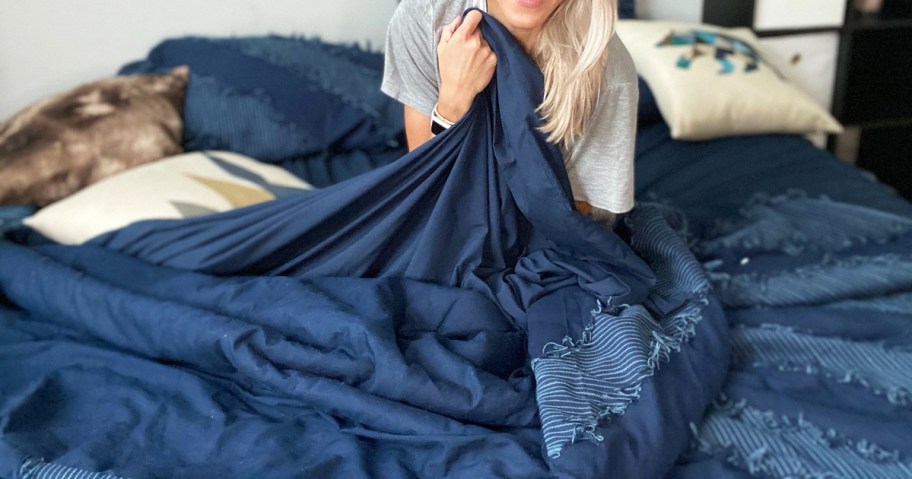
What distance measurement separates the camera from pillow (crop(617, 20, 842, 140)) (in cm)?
179

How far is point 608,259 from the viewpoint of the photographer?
111 centimetres

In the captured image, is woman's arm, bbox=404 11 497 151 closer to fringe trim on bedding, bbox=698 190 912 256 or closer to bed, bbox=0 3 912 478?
bed, bbox=0 3 912 478

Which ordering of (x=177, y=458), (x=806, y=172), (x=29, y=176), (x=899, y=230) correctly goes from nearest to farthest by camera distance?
(x=177, y=458)
(x=899, y=230)
(x=29, y=176)
(x=806, y=172)

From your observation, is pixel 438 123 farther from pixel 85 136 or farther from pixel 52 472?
pixel 85 136

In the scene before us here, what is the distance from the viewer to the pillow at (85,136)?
1.50 m

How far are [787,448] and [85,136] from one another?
141 centimetres

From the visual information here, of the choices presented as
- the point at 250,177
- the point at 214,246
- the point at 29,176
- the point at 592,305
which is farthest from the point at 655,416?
the point at 29,176

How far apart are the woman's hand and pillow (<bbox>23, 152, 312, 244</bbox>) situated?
51cm

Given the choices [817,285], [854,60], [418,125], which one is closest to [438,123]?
[418,125]

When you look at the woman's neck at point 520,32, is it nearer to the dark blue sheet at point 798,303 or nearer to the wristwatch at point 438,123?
the wristwatch at point 438,123

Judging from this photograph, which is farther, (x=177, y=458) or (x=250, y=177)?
(x=250, y=177)

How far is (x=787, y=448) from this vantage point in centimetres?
95

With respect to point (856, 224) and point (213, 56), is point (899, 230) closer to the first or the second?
point (856, 224)

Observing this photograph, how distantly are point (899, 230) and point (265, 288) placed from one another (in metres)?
1.14
